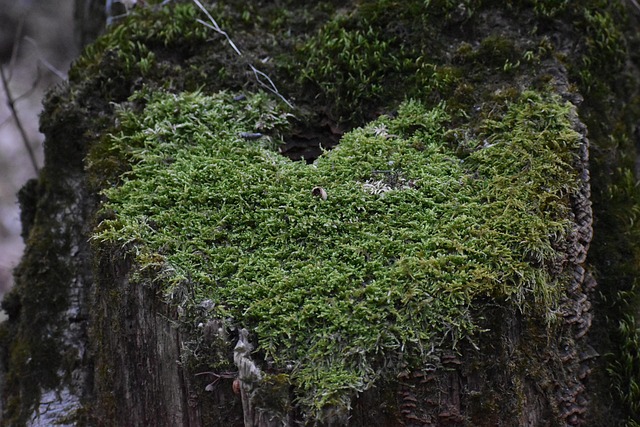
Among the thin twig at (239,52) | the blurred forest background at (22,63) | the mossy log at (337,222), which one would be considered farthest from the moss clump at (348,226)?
the blurred forest background at (22,63)

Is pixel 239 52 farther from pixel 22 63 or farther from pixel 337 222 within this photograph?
pixel 22 63

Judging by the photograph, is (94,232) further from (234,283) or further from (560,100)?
(560,100)

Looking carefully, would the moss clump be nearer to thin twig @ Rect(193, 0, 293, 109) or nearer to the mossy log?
the mossy log

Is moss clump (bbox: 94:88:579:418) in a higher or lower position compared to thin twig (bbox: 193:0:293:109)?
lower

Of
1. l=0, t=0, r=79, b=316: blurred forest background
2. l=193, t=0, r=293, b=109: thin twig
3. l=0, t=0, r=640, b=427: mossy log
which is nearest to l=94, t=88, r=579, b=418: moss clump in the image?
l=0, t=0, r=640, b=427: mossy log

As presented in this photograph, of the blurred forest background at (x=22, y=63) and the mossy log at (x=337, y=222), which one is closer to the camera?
the mossy log at (x=337, y=222)

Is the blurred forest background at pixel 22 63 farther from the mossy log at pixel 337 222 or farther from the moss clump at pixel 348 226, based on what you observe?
the moss clump at pixel 348 226
